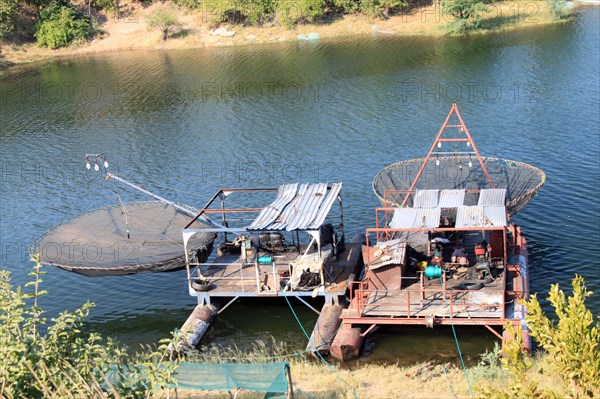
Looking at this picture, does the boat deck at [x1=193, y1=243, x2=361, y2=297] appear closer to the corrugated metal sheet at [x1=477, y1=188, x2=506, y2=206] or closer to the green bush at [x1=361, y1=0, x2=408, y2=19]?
the corrugated metal sheet at [x1=477, y1=188, x2=506, y2=206]

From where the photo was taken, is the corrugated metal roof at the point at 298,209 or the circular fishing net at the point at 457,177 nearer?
the corrugated metal roof at the point at 298,209

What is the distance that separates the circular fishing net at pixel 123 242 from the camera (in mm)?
33719

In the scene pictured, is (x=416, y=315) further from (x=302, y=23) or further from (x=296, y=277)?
(x=302, y=23)

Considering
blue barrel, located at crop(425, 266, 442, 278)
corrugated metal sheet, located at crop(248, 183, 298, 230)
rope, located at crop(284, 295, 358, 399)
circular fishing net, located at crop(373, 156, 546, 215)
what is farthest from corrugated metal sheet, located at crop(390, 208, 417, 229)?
rope, located at crop(284, 295, 358, 399)

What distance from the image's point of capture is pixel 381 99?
64.8 meters

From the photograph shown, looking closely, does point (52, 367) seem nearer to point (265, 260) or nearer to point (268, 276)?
point (268, 276)

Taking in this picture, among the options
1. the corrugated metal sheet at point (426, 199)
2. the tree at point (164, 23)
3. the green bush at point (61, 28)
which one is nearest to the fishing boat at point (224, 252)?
the corrugated metal sheet at point (426, 199)

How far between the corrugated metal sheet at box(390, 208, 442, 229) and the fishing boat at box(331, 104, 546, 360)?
0.04 m

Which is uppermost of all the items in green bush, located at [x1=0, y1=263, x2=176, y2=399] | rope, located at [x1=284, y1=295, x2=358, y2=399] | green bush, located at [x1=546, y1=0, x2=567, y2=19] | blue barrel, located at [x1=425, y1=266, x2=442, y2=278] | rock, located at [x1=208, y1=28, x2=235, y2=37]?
green bush, located at [x1=0, y1=263, x2=176, y2=399]

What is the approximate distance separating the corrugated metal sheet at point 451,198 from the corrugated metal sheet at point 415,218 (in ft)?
3.29

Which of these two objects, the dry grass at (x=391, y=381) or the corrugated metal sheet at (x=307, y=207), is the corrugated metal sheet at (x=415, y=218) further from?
the dry grass at (x=391, y=381)

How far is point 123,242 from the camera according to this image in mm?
36125

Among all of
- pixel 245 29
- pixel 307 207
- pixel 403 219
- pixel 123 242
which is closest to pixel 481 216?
pixel 403 219

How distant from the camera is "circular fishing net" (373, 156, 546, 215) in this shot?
37.7m
